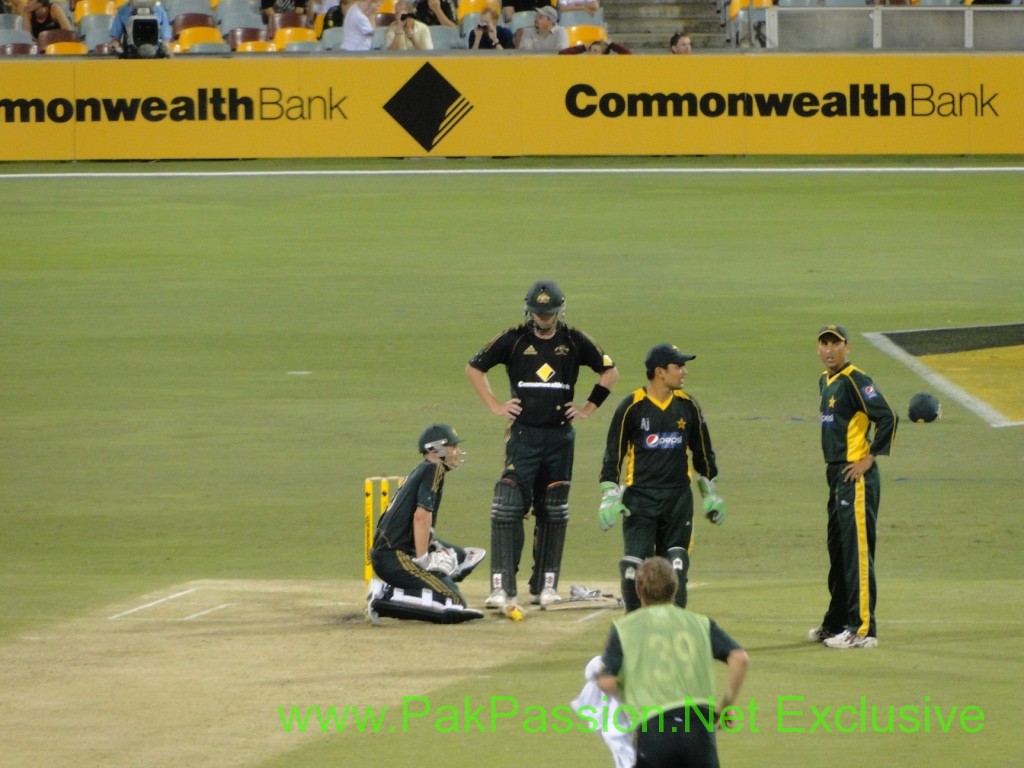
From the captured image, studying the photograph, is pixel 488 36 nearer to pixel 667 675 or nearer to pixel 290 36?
pixel 290 36

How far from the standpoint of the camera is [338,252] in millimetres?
28328

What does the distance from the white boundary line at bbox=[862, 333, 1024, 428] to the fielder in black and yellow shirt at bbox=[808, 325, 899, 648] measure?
8.63 metres

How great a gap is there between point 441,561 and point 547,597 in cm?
71

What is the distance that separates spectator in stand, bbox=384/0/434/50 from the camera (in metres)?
32.1

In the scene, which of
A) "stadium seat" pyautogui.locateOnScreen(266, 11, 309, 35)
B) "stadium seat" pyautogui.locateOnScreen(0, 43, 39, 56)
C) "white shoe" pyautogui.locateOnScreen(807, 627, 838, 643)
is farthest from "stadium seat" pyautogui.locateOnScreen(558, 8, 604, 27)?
"white shoe" pyautogui.locateOnScreen(807, 627, 838, 643)

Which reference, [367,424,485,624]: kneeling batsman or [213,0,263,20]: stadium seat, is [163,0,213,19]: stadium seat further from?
[367,424,485,624]: kneeling batsman

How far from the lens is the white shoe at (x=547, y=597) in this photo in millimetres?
12609

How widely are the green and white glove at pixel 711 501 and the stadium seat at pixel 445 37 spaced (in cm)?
2311

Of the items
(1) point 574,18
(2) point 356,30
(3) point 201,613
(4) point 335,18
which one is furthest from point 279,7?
(3) point 201,613

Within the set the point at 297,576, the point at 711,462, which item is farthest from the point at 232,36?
the point at 711,462

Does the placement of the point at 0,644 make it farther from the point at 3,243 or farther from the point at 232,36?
the point at 232,36

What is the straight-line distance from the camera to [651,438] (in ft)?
36.9

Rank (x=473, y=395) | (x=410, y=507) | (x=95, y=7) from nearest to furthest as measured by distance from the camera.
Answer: (x=410, y=507), (x=473, y=395), (x=95, y=7)

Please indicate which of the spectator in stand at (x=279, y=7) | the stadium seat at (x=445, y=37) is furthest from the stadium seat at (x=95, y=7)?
the stadium seat at (x=445, y=37)
